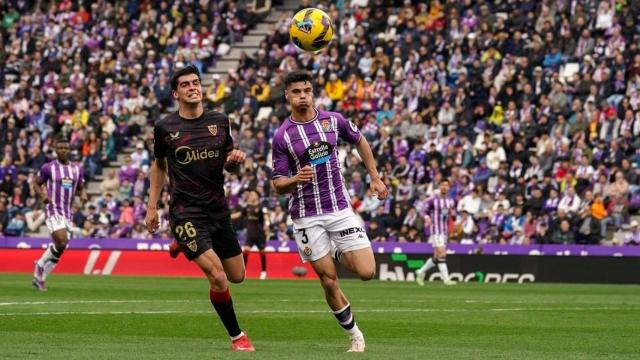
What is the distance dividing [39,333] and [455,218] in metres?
21.3

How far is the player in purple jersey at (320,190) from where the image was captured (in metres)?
12.8

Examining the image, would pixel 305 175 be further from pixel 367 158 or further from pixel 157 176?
pixel 157 176

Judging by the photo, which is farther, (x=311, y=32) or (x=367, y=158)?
(x=311, y=32)

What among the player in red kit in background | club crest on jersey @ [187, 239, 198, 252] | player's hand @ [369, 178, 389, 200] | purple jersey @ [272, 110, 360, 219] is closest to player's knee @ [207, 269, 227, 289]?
club crest on jersey @ [187, 239, 198, 252]

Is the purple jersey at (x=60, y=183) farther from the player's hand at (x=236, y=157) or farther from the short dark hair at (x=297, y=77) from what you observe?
the short dark hair at (x=297, y=77)

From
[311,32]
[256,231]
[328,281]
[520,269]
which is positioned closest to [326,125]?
[328,281]

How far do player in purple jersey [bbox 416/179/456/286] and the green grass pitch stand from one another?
16.8 ft

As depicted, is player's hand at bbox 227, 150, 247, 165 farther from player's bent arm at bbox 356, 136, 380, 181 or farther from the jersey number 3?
player's bent arm at bbox 356, 136, 380, 181

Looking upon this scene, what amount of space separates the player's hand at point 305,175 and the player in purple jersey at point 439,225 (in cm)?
1917

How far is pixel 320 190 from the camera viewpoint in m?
13.0

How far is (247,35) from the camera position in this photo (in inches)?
1821

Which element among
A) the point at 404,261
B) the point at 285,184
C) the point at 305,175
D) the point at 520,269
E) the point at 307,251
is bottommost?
the point at 404,261

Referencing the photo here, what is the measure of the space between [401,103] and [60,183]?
15.3 meters

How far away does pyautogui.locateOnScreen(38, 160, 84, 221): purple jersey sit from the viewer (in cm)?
2491
